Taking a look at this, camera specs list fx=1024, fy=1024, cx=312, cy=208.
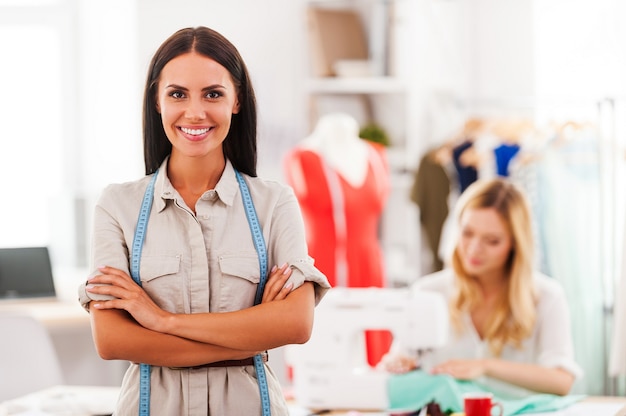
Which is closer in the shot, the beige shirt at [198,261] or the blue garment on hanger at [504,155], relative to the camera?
the beige shirt at [198,261]

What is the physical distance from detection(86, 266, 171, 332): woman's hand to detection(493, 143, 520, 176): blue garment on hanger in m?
2.75

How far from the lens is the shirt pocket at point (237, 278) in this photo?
1715 mm

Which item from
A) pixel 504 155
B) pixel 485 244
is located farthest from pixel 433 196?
Result: pixel 485 244

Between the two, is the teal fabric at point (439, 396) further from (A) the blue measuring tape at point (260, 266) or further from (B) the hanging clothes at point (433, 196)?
(B) the hanging clothes at point (433, 196)

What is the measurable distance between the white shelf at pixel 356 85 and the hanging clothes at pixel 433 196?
396mm

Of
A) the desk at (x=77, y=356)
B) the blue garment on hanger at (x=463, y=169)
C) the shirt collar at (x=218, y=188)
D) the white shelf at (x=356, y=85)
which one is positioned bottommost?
the desk at (x=77, y=356)

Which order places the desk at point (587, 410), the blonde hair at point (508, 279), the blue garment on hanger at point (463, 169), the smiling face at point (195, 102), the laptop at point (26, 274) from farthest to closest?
1. the blue garment on hanger at point (463, 169)
2. the laptop at point (26, 274)
3. the blonde hair at point (508, 279)
4. the desk at point (587, 410)
5. the smiling face at point (195, 102)

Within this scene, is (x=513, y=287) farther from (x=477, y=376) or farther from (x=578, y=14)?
(x=578, y=14)

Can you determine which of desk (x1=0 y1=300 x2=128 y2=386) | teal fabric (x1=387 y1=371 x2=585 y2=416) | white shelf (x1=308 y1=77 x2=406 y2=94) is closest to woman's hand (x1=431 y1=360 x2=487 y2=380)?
teal fabric (x1=387 y1=371 x2=585 y2=416)

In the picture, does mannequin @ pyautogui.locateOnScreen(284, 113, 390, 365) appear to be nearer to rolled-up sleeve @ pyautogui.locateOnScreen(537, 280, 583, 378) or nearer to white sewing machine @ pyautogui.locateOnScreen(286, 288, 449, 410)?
rolled-up sleeve @ pyautogui.locateOnScreen(537, 280, 583, 378)

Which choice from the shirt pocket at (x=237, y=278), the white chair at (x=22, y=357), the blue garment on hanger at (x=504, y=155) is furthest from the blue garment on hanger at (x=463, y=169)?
→ the shirt pocket at (x=237, y=278)

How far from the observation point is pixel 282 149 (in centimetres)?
511

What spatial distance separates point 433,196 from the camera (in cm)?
464

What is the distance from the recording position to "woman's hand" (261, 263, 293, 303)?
1.74 m
